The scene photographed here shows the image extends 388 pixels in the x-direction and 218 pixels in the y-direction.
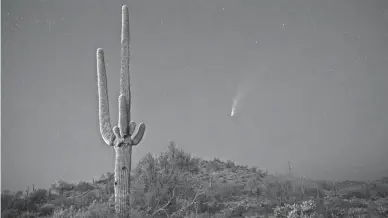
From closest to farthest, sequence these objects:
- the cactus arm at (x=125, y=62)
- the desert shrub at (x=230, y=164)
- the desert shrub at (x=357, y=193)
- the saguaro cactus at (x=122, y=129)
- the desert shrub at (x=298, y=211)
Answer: the saguaro cactus at (x=122, y=129)
the desert shrub at (x=298, y=211)
the cactus arm at (x=125, y=62)
the desert shrub at (x=357, y=193)
the desert shrub at (x=230, y=164)

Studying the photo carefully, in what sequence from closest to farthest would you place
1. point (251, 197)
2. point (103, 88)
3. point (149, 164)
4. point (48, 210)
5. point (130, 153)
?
point (130, 153)
point (103, 88)
point (48, 210)
point (251, 197)
point (149, 164)

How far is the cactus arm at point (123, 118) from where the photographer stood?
26.2 feet

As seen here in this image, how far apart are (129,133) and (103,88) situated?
2.12m

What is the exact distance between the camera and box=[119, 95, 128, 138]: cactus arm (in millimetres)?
7992

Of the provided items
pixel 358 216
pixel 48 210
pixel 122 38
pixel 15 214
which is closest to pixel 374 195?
pixel 358 216

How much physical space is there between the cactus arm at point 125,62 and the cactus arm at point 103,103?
2.49ft

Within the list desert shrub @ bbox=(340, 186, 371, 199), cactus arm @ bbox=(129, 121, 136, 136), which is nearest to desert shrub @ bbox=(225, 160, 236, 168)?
desert shrub @ bbox=(340, 186, 371, 199)

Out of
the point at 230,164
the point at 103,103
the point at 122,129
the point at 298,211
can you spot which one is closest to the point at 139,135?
the point at 122,129

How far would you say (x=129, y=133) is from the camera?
8164 mm

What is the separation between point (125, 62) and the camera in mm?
8992

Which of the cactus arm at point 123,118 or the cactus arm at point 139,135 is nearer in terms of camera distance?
the cactus arm at point 123,118

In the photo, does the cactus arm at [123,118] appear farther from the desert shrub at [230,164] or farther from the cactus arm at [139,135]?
the desert shrub at [230,164]

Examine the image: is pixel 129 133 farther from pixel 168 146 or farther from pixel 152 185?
pixel 168 146

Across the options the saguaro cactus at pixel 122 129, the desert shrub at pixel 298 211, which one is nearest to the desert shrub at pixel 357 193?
the desert shrub at pixel 298 211
